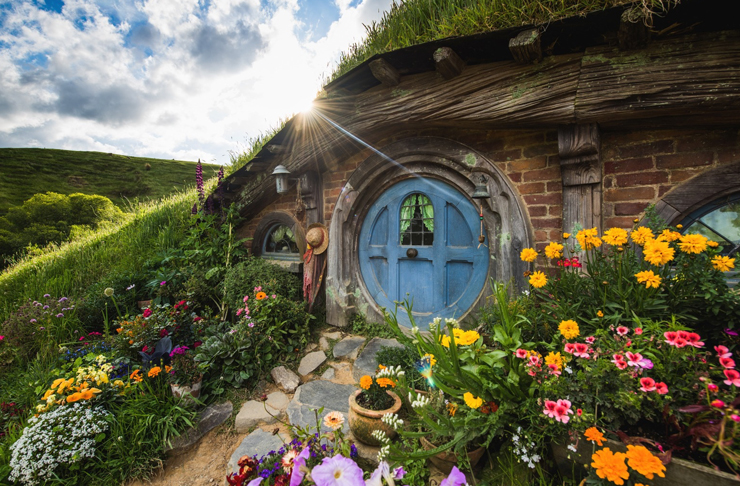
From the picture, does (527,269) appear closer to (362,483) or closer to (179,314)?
(362,483)

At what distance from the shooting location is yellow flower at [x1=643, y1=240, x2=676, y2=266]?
1.39m

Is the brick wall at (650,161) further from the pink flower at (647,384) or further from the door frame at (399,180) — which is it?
the pink flower at (647,384)

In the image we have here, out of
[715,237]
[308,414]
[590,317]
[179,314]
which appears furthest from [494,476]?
[179,314]

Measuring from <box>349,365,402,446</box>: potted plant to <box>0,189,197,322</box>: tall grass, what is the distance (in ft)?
17.9

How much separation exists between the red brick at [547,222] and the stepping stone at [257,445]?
8.71 feet

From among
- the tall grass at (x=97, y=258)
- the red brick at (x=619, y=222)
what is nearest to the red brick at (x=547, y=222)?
the red brick at (x=619, y=222)

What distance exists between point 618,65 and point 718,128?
76 centimetres

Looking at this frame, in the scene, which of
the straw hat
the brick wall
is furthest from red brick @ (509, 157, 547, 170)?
the straw hat

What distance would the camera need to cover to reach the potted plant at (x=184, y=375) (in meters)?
2.69

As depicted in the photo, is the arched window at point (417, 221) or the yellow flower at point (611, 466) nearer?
the yellow flower at point (611, 466)

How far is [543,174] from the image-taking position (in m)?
2.60

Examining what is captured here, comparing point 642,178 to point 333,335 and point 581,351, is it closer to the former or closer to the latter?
point 581,351

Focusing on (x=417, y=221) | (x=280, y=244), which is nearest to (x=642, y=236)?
(x=417, y=221)

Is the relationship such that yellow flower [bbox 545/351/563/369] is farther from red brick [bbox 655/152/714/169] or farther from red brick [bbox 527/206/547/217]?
red brick [bbox 655/152/714/169]
